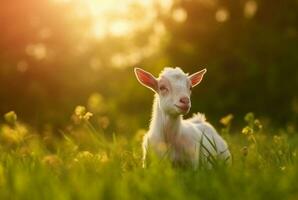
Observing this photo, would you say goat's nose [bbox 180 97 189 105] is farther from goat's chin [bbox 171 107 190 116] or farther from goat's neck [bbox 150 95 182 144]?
goat's neck [bbox 150 95 182 144]

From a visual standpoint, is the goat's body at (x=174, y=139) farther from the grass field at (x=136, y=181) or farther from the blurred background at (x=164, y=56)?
the blurred background at (x=164, y=56)

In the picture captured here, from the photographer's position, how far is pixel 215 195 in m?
5.30

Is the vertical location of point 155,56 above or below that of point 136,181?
above

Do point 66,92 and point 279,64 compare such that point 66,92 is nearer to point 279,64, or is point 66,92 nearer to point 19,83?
point 19,83

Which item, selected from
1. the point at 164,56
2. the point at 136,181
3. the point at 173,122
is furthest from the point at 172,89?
the point at 164,56

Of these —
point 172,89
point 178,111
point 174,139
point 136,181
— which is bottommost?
point 136,181

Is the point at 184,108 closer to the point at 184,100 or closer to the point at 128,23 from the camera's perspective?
the point at 184,100

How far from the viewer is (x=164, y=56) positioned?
35125 mm

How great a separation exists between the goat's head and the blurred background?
2185 cm

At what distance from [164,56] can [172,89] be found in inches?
1046

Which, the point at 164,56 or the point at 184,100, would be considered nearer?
the point at 184,100

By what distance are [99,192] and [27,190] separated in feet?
1.77

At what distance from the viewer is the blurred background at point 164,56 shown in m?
32.7

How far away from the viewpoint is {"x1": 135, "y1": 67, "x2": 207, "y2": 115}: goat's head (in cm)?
834
